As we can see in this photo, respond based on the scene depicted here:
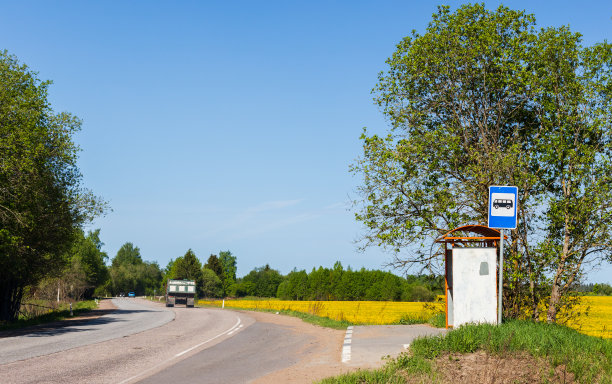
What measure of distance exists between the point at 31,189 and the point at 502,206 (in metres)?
19.0

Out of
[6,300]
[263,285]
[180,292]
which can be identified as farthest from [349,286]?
[6,300]

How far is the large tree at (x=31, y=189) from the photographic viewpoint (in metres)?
21.3

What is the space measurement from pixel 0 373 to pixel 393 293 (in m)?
101

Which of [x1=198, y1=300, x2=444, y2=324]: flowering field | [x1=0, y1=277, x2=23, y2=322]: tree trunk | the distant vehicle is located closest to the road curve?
the distant vehicle

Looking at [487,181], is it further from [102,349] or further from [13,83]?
[13,83]

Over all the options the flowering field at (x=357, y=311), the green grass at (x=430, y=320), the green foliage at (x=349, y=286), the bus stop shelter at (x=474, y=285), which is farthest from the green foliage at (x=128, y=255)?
the bus stop shelter at (x=474, y=285)

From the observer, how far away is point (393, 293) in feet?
349

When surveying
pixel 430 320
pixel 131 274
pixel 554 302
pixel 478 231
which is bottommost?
pixel 131 274

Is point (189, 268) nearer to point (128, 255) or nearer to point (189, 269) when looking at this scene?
point (189, 269)

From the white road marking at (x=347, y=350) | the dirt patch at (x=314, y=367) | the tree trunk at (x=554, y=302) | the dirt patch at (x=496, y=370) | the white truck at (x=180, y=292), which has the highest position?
the tree trunk at (x=554, y=302)

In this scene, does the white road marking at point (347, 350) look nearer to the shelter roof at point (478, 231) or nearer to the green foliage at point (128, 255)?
the shelter roof at point (478, 231)

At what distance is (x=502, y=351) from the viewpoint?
8.52 metres

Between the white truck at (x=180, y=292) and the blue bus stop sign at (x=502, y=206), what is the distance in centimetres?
5017

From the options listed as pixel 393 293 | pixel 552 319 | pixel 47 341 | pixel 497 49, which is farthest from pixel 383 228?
pixel 393 293
